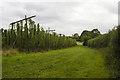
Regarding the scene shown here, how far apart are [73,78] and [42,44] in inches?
1024

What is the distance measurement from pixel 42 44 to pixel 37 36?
376 centimetres

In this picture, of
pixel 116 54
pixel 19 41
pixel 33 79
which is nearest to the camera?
pixel 33 79

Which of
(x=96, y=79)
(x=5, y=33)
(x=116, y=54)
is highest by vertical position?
(x=5, y=33)

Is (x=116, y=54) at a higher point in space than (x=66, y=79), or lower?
higher

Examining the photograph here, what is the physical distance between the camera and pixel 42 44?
31.4 meters

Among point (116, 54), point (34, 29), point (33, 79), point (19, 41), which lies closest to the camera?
point (33, 79)

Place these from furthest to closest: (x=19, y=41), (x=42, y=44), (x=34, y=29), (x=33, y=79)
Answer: (x=42, y=44) → (x=34, y=29) → (x=19, y=41) → (x=33, y=79)

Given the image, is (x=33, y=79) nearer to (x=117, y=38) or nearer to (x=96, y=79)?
(x=96, y=79)

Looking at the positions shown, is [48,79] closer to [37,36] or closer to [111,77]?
[111,77]

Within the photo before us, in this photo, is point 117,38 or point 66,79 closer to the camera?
point 66,79

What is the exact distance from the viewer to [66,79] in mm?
5934

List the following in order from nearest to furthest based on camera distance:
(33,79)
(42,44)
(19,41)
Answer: (33,79), (19,41), (42,44)

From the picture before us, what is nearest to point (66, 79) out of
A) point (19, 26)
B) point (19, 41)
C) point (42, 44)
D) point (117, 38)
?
point (117, 38)

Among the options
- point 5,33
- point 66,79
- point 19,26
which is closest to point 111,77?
point 66,79
